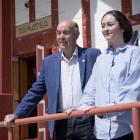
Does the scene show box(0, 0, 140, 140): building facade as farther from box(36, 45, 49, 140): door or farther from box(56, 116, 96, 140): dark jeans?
box(56, 116, 96, 140): dark jeans

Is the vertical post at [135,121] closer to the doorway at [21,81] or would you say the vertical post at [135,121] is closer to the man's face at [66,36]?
the man's face at [66,36]

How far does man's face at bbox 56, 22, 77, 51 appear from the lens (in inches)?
143

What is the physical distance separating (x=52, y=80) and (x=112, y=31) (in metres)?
0.81

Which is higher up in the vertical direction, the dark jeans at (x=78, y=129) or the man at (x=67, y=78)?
the man at (x=67, y=78)

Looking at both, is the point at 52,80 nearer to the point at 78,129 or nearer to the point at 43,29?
the point at 78,129

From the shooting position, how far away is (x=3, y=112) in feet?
14.9

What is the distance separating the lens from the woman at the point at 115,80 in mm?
2877

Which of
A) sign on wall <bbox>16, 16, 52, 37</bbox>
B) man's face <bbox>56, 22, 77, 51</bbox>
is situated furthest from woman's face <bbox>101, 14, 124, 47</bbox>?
sign on wall <bbox>16, 16, 52, 37</bbox>

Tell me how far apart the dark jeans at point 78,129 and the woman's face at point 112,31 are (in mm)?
698

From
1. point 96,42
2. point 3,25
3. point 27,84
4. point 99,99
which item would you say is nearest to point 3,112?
point 3,25

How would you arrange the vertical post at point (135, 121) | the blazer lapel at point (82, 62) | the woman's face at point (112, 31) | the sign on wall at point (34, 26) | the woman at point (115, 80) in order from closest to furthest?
the vertical post at point (135, 121)
the woman at point (115, 80)
the woman's face at point (112, 31)
the blazer lapel at point (82, 62)
the sign on wall at point (34, 26)

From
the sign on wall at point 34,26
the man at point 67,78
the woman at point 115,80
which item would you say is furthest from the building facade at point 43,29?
the woman at point 115,80

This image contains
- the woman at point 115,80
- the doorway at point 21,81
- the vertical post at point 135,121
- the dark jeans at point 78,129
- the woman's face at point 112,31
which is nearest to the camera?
the vertical post at point 135,121

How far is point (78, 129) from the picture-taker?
3475mm
